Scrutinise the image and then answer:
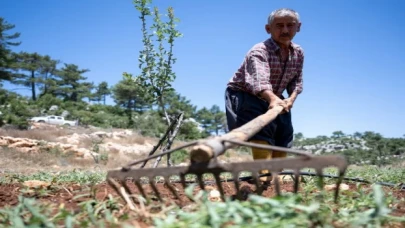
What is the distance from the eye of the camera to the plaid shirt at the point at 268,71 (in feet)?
8.99

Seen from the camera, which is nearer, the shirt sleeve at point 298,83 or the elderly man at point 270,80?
the elderly man at point 270,80

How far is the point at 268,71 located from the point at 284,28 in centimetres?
48

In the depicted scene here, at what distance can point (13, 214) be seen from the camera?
1.34 metres

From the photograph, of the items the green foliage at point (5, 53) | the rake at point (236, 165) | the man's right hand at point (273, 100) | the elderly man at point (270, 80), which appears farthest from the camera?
the green foliage at point (5, 53)

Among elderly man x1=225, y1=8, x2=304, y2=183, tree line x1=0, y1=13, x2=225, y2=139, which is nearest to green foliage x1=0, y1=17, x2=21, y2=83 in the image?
tree line x1=0, y1=13, x2=225, y2=139

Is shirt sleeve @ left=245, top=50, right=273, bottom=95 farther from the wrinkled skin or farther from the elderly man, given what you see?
the wrinkled skin

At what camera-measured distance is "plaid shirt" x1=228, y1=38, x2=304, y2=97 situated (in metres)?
2.74

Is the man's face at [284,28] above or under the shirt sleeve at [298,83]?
above

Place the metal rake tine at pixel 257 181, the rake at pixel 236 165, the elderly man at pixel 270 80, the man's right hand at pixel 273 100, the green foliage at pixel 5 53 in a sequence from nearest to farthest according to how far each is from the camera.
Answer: the rake at pixel 236 165, the metal rake tine at pixel 257 181, the man's right hand at pixel 273 100, the elderly man at pixel 270 80, the green foliage at pixel 5 53

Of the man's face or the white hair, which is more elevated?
the white hair

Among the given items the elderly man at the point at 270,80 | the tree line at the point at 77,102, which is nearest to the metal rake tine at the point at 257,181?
the elderly man at the point at 270,80

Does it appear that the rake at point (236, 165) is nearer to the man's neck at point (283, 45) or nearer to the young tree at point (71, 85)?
the man's neck at point (283, 45)

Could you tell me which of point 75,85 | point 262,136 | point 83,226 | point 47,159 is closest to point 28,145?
point 47,159

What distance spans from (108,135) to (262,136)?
795 inches
